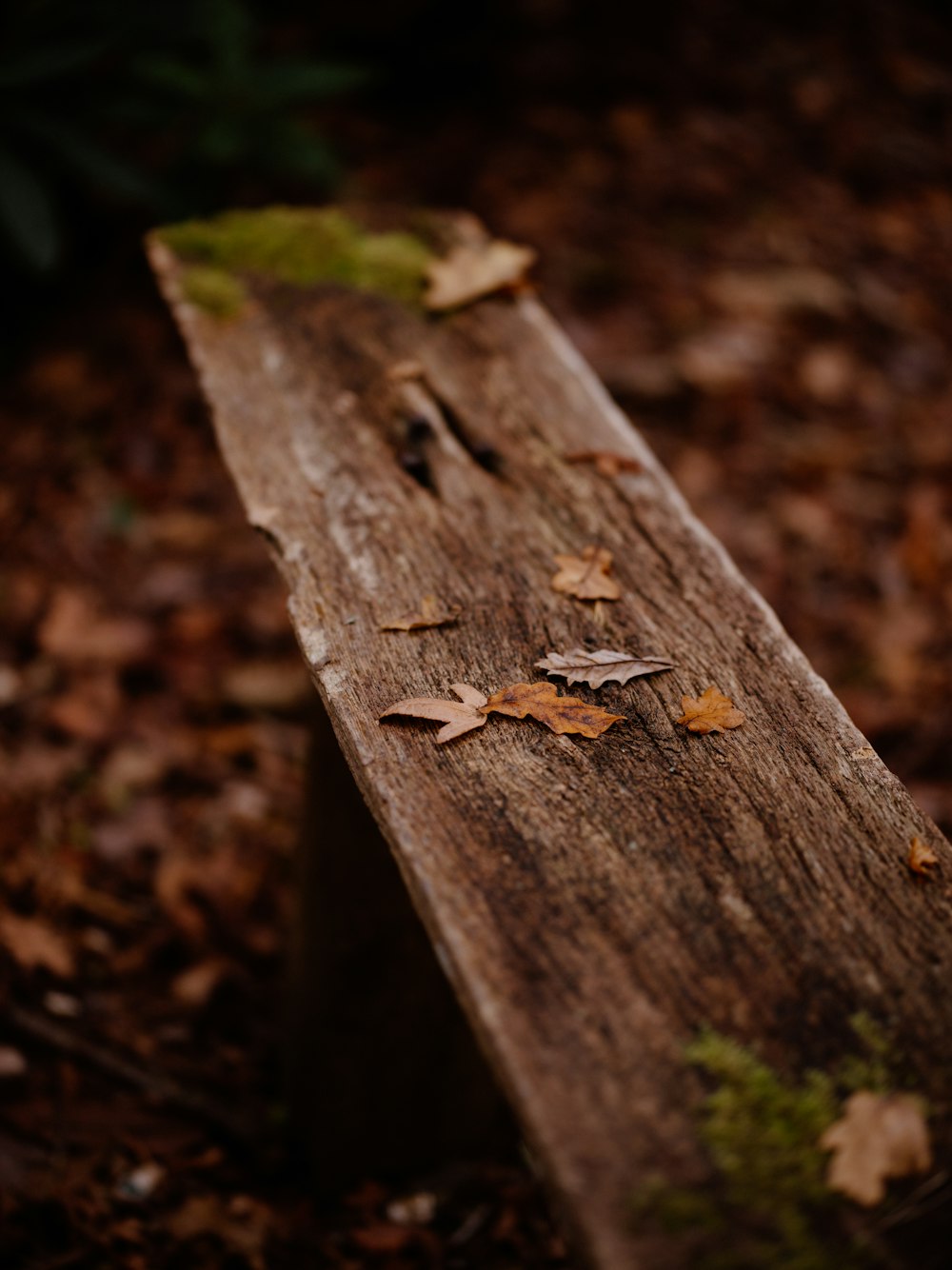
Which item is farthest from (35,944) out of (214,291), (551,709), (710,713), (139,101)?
(139,101)

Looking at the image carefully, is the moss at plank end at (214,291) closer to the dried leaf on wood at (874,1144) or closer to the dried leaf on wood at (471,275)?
the dried leaf on wood at (471,275)

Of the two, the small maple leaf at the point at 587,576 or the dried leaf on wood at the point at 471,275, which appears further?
the dried leaf on wood at the point at 471,275

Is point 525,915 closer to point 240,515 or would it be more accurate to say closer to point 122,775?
point 122,775

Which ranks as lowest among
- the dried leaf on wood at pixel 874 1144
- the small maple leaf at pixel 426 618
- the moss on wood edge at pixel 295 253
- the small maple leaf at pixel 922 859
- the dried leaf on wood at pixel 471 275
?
the dried leaf on wood at pixel 874 1144

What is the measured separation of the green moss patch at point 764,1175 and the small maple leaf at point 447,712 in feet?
1.34

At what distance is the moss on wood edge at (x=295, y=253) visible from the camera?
1884mm

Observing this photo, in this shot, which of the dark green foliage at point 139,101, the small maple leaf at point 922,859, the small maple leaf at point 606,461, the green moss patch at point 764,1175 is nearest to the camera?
the green moss patch at point 764,1175

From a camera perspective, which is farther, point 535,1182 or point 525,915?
point 535,1182

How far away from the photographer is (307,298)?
1.84m


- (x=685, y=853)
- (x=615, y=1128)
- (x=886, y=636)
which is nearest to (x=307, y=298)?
(x=685, y=853)

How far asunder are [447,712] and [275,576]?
7.29 ft

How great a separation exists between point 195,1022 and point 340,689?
146 centimetres

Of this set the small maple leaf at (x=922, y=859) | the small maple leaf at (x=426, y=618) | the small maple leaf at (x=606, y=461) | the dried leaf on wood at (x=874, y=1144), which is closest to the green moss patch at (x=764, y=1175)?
the dried leaf on wood at (x=874, y=1144)

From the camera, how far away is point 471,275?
1906mm
